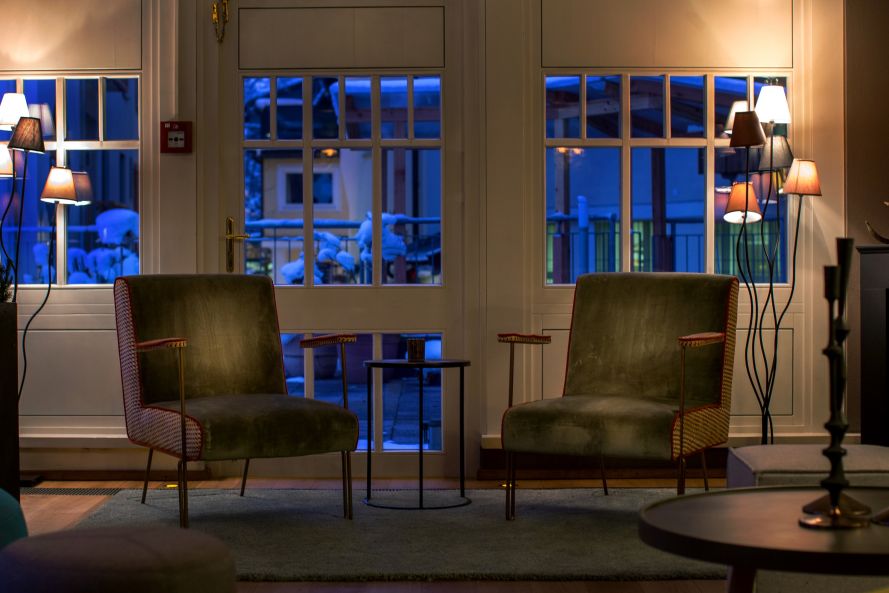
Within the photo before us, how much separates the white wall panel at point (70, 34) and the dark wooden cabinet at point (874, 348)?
3.24m

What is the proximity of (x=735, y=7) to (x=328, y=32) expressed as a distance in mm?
1807

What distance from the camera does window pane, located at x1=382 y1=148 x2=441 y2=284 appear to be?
15.9 ft

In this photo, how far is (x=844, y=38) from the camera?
15.8ft

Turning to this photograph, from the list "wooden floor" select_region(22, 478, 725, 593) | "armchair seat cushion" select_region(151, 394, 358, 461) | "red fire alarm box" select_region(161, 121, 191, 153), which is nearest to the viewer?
"wooden floor" select_region(22, 478, 725, 593)

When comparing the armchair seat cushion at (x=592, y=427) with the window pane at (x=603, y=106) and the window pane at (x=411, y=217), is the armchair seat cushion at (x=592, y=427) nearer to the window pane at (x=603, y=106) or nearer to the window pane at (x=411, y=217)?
the window pane at (x=411, y=217)

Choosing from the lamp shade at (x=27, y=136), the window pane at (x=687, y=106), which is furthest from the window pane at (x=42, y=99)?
the window pane at (x=687, y=106)

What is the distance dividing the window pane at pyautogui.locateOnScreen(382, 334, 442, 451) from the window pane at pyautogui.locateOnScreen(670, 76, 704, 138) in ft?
4.73

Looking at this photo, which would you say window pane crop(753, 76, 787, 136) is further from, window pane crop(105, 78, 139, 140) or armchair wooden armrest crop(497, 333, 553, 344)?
window pane crop(105, 78, 139, 140)

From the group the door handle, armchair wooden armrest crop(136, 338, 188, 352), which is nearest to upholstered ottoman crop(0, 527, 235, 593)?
armchair wooden armrest crop(136, 338, 188, 352)

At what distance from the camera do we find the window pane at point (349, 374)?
4848 mm

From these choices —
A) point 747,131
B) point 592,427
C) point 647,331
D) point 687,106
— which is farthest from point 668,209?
point 592,427

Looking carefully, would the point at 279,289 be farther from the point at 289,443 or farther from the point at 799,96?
the point at 799,96

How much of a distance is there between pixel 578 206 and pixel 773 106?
0.92 meters

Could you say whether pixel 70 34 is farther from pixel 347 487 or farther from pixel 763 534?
pixel 763 534
